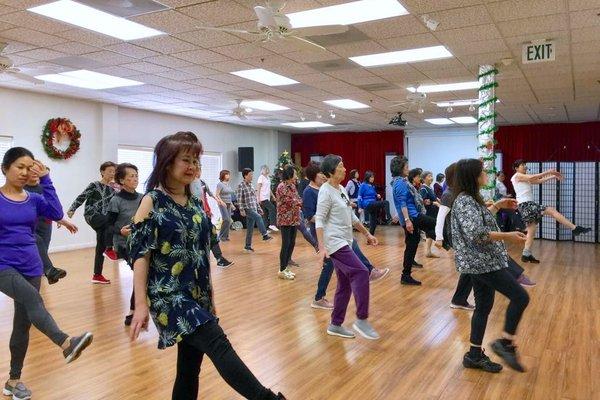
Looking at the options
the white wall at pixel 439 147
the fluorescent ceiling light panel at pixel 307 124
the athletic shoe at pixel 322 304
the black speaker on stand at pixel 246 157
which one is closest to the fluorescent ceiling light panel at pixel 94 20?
the athletic shoe at pixel 322 304

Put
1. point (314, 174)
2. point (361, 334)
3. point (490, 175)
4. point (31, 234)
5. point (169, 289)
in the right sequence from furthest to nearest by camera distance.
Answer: point (490, 175) → point (314, 174) → point (361, 334) → point (31, 234) → point (169, 289)

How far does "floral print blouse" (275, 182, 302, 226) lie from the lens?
5.73 metres

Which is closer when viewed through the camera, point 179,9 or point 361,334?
point 361,334

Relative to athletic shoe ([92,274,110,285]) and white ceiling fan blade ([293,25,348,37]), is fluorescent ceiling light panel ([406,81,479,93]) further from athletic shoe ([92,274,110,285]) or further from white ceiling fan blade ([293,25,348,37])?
athletic shoe ([92,274,110,285])

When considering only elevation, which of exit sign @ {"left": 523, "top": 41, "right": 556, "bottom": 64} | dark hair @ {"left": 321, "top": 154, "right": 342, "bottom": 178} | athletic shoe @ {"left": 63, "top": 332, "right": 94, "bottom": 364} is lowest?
athletic shoe @ {"left": 63, "top": 332, "right": 94, "bottom": 364}

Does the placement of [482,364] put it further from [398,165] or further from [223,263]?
[223,263]

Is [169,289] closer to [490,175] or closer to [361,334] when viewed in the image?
[361,334]

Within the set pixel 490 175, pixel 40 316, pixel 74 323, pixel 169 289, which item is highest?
pixel 490 175

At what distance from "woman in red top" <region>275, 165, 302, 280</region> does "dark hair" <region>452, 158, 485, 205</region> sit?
3.00 meters

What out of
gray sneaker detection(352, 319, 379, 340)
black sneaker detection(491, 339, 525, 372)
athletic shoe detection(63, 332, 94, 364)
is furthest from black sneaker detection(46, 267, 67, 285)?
black sneaker detection(491, 339, 525, 372)

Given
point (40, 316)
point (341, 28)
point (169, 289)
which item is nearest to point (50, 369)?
point (40, 316)

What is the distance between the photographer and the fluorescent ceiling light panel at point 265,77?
22.7ft

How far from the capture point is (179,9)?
4.35m

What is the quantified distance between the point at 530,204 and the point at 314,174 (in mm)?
3461
